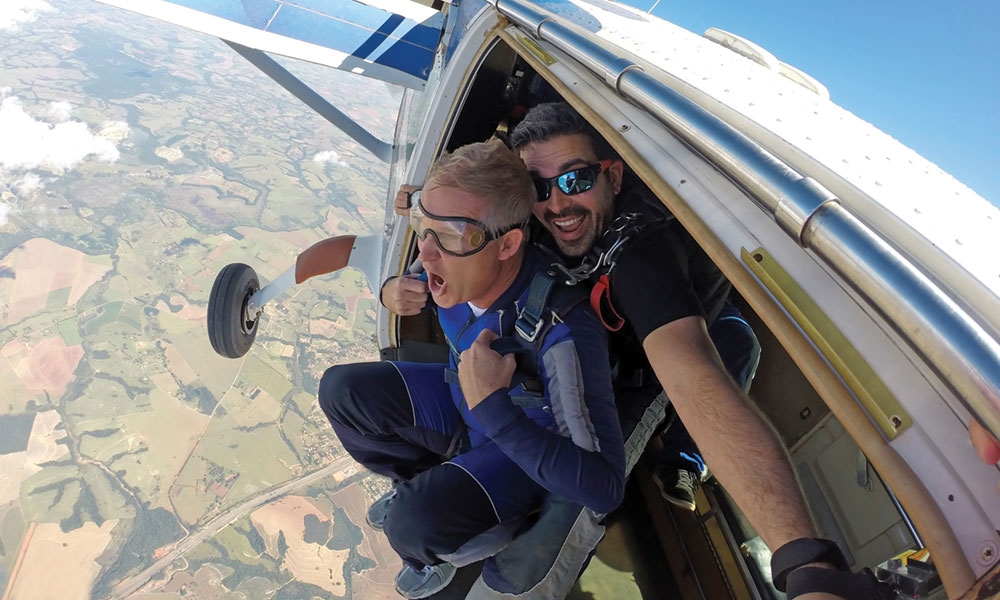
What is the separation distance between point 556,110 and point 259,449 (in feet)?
67.4

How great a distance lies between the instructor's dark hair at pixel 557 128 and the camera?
5.46 ft

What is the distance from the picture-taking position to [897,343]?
65 cm

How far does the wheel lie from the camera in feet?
10.9

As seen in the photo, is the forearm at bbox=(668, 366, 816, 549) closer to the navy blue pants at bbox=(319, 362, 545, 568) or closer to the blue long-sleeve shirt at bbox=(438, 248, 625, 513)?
the blue long-sleeve shirt at bbox=(438, 248, 625, 513)

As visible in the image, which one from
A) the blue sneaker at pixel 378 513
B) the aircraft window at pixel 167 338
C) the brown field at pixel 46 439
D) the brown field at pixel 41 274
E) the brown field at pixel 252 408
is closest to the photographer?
the blue sneaker at pixel 378 513

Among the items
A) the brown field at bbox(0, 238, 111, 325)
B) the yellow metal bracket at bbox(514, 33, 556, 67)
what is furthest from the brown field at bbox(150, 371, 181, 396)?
the yellow metal bracket at bbox(514, 33, 556, 67)

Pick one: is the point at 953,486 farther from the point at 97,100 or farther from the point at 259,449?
the point at 97,100

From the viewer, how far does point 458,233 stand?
1.34 metres

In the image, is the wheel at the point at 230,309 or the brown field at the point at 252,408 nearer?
the wheel at the point at 230,309

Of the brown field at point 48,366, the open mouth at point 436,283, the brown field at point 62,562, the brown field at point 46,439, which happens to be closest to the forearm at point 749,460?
the open mouth at point 436,283

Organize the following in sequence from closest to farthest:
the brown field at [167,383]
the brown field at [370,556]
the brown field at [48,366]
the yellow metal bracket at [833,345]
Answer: the yellow metal bracket at [833,345], the brown field at [370,556], the brown field at [167,383], the brown field at [48,366]

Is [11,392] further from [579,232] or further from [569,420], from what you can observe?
[569,420]

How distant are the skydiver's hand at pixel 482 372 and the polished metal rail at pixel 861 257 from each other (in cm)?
65

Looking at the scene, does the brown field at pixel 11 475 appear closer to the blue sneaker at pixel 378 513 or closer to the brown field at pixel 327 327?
the brown field at pixel 327 327
